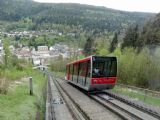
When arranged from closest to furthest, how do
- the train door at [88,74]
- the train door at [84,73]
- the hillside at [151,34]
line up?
1. the train door at [88,74]
2. the train door at [84,73]
3. the hillside at [151,34]

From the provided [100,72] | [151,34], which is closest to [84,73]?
[100,72]

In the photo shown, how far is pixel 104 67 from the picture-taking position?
89.1 feet

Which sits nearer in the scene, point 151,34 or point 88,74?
point 88,74

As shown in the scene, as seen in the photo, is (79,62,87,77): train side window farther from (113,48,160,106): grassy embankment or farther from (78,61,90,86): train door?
(113,48,160,106): grassy embankment

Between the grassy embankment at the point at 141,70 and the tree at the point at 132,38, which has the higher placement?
the tree at the point at 132,38

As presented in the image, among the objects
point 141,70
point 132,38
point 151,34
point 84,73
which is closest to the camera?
point 84,73

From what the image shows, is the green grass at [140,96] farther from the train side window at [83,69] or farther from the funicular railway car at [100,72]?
the train side window at [83,69]

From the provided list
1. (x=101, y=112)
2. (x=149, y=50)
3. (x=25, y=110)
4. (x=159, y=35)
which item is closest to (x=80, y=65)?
(x=101, y=112)

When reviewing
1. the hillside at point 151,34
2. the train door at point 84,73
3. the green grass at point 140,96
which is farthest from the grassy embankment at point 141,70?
the hillside at point 151,34

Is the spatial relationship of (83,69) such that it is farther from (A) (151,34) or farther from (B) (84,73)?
(A) (151,34)

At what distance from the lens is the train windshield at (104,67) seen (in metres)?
26.7

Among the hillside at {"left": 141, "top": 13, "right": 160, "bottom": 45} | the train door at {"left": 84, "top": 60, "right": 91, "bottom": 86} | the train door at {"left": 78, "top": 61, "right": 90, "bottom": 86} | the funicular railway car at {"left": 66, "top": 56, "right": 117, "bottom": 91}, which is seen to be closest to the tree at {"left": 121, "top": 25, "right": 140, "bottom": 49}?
the hillside at {"left": 141, "top": 13, "right": 160, "bottom": 45}

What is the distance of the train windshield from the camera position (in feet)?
87.4

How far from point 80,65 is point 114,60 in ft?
16.3
